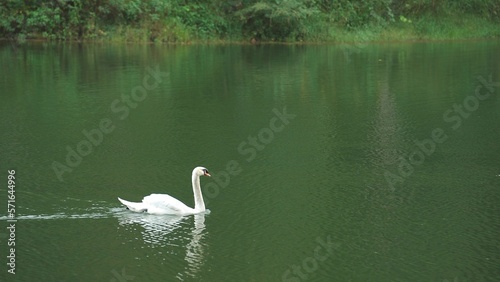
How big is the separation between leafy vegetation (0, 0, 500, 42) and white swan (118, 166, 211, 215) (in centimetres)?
2479

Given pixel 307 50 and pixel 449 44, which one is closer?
pixel 307 50

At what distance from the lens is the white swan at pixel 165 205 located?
450 inches

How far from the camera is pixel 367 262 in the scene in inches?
394

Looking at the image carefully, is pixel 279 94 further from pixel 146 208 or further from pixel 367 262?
pixel 367 262

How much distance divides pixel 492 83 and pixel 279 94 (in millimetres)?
6774

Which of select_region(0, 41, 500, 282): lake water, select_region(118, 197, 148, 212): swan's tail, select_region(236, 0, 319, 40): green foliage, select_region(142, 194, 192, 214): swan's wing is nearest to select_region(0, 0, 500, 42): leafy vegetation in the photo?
select_region(236, 0, 319, 40): green foliage

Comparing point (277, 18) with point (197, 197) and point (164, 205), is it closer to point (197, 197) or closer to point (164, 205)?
point (197, 197)

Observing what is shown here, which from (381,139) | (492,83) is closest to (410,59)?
(492,83)

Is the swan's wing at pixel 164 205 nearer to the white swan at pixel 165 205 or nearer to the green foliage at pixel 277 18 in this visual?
the white swan at pixel 165 205

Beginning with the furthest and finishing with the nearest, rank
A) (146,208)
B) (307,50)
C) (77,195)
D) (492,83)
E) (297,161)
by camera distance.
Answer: (307,50), (492,83), (297,161), (77,195), (146,208)

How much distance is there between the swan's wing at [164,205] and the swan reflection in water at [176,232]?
78 millimetres

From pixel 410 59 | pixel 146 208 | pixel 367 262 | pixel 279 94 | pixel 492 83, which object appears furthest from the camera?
pixel 410 59

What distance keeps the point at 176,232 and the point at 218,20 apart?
27485mm

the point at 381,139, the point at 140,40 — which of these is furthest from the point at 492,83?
the point at 140,40
